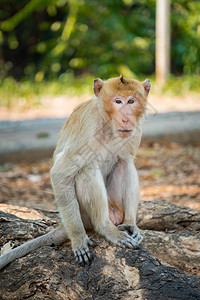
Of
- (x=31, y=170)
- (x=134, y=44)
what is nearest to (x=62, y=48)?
(x=134, y=44)

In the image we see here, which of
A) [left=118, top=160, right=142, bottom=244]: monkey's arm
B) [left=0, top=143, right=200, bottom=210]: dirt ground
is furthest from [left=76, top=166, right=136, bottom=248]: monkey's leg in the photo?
[left=0, top=143, right=200, bottom=210]: dirt ground

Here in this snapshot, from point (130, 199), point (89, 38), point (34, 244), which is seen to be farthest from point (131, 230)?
point (89, 38)

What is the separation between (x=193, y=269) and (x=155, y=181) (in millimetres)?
3675

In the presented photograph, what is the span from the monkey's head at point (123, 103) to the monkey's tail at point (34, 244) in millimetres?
965

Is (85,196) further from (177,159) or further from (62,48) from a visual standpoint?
(62,48)

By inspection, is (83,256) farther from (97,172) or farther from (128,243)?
(97,172)

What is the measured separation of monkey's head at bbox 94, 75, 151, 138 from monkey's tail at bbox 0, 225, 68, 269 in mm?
965

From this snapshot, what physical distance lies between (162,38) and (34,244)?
9.45 m

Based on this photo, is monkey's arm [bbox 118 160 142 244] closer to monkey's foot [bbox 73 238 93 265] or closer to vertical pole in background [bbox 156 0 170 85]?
monkey's foot [bbox 73 238 93 265]

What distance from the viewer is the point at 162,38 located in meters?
12.1

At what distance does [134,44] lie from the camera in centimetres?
1373

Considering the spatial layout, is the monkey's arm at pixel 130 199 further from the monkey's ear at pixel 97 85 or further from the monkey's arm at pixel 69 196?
the monkey's ear at pixel 97 85

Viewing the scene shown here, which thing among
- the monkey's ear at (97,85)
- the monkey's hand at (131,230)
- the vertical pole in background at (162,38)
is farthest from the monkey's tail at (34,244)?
the vertical pole in background at (162,38)

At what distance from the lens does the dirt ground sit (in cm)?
683
